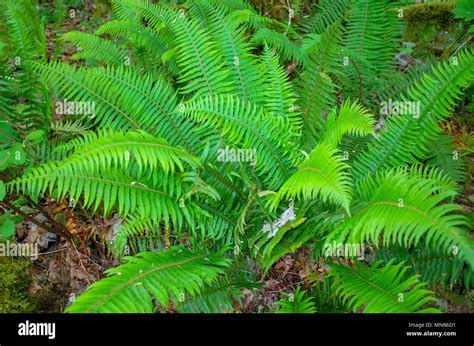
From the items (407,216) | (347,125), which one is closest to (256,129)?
(347,125)

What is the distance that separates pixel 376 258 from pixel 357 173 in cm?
74

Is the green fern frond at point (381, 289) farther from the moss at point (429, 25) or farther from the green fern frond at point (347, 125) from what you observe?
the moss at point (429, 25)

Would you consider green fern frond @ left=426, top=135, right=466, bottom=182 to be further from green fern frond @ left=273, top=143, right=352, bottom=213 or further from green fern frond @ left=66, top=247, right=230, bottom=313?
green fern frond @ left=66, top=247, right=230, bottom=313

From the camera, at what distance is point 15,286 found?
3838mm

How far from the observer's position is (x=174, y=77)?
16.3 feet

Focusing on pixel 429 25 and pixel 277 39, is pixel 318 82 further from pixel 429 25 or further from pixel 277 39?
pixel 429 25

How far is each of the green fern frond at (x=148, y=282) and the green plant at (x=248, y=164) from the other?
11 mm

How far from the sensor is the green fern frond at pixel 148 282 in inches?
106

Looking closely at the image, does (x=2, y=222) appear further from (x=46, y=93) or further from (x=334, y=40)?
(x=334, y=40)

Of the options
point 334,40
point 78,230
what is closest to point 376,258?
point 334,40

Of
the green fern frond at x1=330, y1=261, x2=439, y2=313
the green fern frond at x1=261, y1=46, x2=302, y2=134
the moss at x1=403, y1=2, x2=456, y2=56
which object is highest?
the moss at x1=403, y1=2, x2=456, y2=56

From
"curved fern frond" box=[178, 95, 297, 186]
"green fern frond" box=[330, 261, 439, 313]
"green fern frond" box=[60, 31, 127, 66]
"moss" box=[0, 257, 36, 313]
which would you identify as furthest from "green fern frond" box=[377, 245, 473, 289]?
"green fern frond" box=[60, 31, 127, 66]

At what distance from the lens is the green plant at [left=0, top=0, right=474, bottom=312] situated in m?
2.92

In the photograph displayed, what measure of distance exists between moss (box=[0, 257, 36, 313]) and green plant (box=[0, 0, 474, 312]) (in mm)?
752
